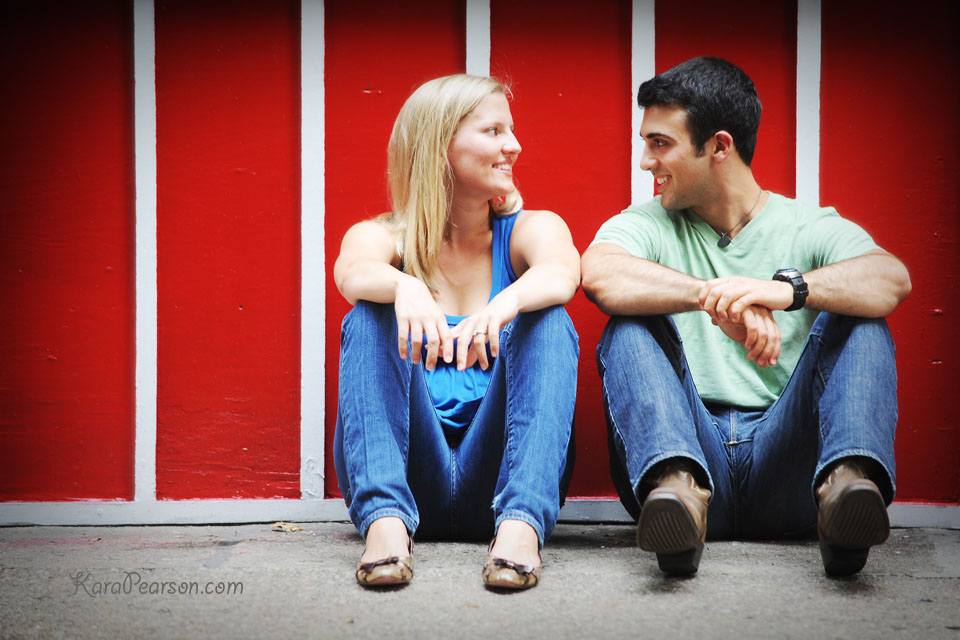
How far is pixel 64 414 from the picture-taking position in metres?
2.67

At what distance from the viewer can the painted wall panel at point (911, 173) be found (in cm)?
268

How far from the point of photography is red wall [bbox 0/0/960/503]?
267cm

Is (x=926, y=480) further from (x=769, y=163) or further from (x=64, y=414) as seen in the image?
(x=64, y=414)

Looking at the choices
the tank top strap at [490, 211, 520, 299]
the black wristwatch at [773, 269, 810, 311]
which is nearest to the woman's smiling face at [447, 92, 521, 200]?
the tank top strap at [490, 211, 520, 299]

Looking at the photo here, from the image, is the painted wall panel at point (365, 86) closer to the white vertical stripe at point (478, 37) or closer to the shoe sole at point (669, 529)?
the white vertical stripe at point (478, 37)

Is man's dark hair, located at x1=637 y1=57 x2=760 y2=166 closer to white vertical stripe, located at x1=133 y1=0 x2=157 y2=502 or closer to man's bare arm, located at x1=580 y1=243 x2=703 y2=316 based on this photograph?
man's bare arm, located at x1=580 y1=243 x2=703 y2=316

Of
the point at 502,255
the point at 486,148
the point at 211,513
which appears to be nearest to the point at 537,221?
the point at 502,255

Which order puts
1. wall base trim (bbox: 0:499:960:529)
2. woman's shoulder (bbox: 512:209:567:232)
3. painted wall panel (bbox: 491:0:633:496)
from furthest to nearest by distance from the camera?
painted wall panel (bbox: 491:0:633:496) < wall base trim (bbox: 0:499:960:529) < woman's shoulder (bbox: 512:209:567:232)

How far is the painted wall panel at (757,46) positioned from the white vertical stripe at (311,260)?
3.83 ft

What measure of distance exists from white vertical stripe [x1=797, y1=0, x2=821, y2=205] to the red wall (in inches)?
1.4

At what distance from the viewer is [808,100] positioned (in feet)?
8.86

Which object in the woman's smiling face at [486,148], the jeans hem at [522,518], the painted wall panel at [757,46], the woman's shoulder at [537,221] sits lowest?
the jeans hem at [522,518]

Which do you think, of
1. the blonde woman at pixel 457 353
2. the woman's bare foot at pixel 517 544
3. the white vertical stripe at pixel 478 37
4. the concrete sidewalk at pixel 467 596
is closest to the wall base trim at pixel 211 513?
the concrete sidewalk at pixel 467 596

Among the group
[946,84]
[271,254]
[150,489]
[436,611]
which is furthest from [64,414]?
[946,84]
